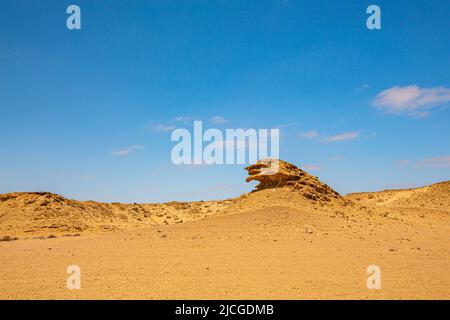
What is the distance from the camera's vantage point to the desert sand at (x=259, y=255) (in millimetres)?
9062

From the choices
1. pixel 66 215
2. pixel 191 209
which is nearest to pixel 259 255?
pixel 66 215

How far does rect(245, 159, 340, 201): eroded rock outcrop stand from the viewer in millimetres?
25984

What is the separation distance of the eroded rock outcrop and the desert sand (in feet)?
0.27

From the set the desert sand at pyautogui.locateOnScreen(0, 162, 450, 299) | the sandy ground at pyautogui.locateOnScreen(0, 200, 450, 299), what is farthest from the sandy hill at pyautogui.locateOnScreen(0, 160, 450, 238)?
the sandy ground at pyautogui.locateOnScreen(0, 200, 450, 299)

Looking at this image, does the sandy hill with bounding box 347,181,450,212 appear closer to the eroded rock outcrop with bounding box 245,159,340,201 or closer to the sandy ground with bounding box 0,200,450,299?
the eroded rock outcrop with bounding box 245,159,340,201

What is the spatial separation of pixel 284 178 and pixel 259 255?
12877mm

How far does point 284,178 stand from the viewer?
26.2 m

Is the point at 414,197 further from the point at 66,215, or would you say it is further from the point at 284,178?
the point at 66,215

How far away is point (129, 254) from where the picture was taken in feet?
49.5

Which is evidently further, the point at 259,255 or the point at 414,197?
the point at 414,197

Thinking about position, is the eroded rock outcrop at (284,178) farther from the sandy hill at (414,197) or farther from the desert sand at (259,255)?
the sandy hill at (414,197)

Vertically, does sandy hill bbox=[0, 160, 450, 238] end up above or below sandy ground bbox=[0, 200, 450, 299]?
above

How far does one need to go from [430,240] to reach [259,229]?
816 cm
